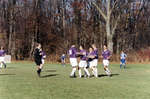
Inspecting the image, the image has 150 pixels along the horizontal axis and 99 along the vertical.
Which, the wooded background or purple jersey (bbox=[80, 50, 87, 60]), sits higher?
the wooded background

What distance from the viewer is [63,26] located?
212 ft

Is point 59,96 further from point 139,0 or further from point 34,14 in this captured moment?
point 139,0

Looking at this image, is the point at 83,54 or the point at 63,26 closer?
the point at 83,54

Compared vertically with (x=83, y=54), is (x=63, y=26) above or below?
above

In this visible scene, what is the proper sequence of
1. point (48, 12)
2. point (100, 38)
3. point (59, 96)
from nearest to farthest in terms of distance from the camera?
point (59, 96) → point (100, 38) → point (48, 12)

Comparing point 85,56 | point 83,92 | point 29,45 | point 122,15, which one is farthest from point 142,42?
point 83,92

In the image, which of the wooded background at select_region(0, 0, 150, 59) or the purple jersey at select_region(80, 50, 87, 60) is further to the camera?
the wooded background at select_region(0, 0, 150, 59)

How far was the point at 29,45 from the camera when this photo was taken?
65750mm

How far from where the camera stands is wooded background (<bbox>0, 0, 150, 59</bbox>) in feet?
206

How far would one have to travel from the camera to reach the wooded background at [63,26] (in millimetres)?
62750

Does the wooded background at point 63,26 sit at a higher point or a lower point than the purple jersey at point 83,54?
higher

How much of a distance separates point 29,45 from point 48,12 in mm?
12670

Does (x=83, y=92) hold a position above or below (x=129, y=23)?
below

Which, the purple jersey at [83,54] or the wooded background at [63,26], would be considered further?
the wooded background at [63,26]
